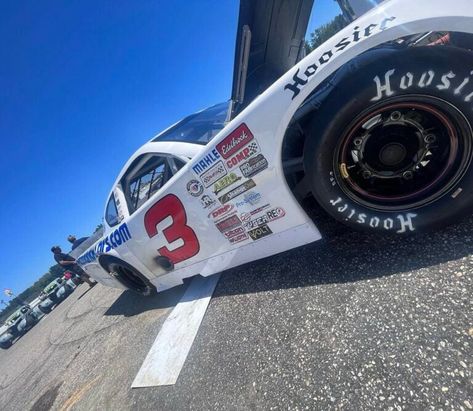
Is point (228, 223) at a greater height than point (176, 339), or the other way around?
point (228, 223)

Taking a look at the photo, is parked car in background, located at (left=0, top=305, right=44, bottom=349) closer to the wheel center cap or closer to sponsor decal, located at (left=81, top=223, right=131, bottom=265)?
sponsor decal, located at (left=81, top=223, right=131, bottom=265)

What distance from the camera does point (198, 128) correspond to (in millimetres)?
2465

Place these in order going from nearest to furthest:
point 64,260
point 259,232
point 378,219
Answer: point 378,219 < point 259,232 < point 64,260

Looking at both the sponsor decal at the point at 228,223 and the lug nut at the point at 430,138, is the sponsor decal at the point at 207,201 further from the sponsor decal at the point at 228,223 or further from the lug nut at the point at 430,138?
the lug nut at the point at 430,138

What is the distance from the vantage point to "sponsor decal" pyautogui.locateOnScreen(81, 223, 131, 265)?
276 centimetres

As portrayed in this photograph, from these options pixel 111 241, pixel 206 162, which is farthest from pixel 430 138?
pixel 111 241

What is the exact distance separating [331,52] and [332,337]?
160 cm

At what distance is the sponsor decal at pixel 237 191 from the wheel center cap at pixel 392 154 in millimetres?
849

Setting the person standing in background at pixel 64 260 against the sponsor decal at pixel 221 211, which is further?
the person standing in background at pixel 64 260

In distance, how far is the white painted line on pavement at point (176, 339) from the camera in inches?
83.2

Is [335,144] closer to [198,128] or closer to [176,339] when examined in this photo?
[198,128]

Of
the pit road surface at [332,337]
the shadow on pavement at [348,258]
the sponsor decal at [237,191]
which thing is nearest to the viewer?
the pit road surface at [332,337]

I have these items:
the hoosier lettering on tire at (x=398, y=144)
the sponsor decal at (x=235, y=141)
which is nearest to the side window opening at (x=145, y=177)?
the sponsor decal at (x=235, y=141)

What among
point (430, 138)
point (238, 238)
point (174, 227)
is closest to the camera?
point (430, 138)
